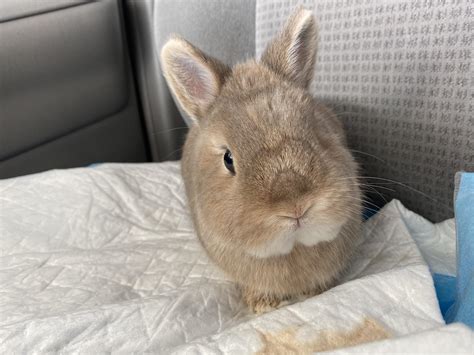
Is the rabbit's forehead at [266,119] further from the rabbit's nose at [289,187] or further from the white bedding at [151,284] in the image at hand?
the white bedding at [151,284]

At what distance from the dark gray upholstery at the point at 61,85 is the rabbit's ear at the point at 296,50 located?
4.15ft

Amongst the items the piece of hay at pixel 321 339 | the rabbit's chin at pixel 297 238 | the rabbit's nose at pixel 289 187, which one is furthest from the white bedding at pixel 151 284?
the rabbit's nose at pixel 289 187

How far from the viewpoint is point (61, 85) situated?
7.02 ft

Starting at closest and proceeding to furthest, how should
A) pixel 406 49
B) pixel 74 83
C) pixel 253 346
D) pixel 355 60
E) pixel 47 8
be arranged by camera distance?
pixel 253 346
pixel 406 49
pixel 355 60
pixel 47 8
pixel 74 83

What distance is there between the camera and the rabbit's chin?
0.93m

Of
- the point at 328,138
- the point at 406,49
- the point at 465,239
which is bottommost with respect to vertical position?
the point at 465,239

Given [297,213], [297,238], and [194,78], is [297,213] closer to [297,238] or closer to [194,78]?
[297,238]

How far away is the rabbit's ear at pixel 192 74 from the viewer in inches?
44.9

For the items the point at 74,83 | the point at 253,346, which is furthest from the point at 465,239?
the point at 74,83

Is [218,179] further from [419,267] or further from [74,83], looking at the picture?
[74,83]

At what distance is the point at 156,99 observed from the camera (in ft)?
8.36

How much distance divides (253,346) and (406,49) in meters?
0.91

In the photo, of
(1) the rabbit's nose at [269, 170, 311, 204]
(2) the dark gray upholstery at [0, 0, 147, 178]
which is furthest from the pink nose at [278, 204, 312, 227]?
(2) the dark gray upholstery at [0, 0, 147, 178]

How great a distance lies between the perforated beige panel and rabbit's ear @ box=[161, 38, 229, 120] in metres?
0.45
